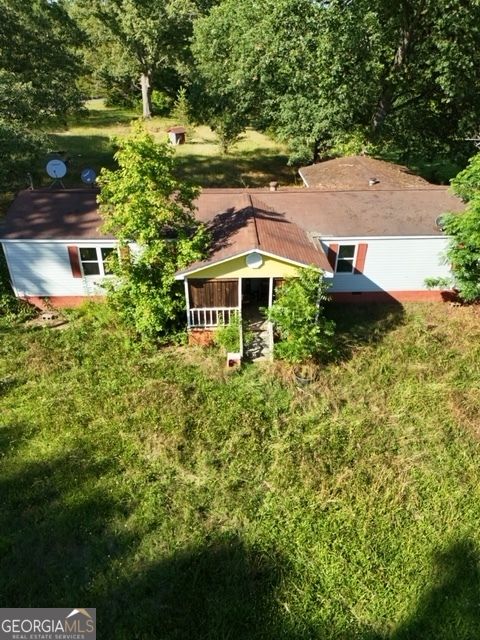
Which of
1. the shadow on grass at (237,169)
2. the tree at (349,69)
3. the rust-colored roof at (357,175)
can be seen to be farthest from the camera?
the shadow on grass at (237,169)

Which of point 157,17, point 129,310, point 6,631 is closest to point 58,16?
point 157,17

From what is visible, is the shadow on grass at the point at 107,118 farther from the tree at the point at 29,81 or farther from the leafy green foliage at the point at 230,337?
the leafy green foliage at the point at 230,337

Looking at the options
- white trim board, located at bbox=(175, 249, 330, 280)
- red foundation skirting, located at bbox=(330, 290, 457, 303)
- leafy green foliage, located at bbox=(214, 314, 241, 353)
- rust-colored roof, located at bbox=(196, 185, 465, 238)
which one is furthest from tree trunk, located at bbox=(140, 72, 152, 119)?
leafy green foliage, located at bbox=(214, 314, 241, 353)

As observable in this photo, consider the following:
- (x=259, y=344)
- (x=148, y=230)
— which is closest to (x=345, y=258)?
(x=259, y=344)

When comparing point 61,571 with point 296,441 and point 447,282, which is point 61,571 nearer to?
point 296,441

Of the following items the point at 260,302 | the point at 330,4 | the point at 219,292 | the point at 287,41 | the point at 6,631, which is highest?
the point at 330,4

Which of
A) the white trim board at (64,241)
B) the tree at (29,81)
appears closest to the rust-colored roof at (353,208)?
the white trim board at (64,241)

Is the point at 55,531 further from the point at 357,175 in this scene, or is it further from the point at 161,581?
the point at 357,175
